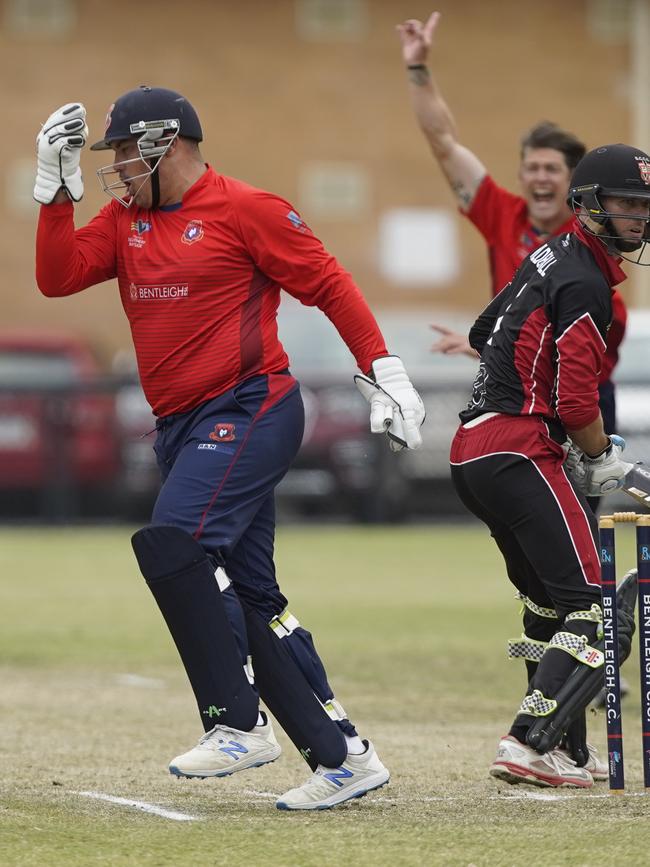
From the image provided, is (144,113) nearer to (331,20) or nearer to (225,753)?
(225,753)

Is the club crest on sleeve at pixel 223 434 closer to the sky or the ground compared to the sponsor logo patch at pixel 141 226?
closer to the ground

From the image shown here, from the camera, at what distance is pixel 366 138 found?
28984 mm

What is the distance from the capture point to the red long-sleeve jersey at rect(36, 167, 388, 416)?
5.75m

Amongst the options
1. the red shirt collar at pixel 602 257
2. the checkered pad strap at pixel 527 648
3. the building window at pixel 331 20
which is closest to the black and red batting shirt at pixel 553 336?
the red shirt collar at pixel 602 257

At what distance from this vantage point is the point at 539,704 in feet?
19.3

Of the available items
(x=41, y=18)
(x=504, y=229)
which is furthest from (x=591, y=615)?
(x=41, y=18)

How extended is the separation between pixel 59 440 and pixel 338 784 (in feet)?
40.3

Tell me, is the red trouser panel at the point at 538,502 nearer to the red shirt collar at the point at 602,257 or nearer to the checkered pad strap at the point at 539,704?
the checkered pad strap at the point at 539,704

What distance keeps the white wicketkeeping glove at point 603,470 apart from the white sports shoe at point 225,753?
1397mm

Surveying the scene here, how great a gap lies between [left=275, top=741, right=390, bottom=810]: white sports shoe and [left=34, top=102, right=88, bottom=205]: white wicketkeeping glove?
206 centimetres

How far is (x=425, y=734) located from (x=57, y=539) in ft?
32.6

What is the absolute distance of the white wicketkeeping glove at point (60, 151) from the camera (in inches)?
225

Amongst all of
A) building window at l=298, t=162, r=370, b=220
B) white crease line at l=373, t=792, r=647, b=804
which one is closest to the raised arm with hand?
white crease line at l=373, t=792, r=647, b=804

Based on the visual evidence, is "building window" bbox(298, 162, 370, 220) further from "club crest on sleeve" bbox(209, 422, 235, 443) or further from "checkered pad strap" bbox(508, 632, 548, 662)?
"club crest on sleeve" bbox(209, 422, 235, 443)
